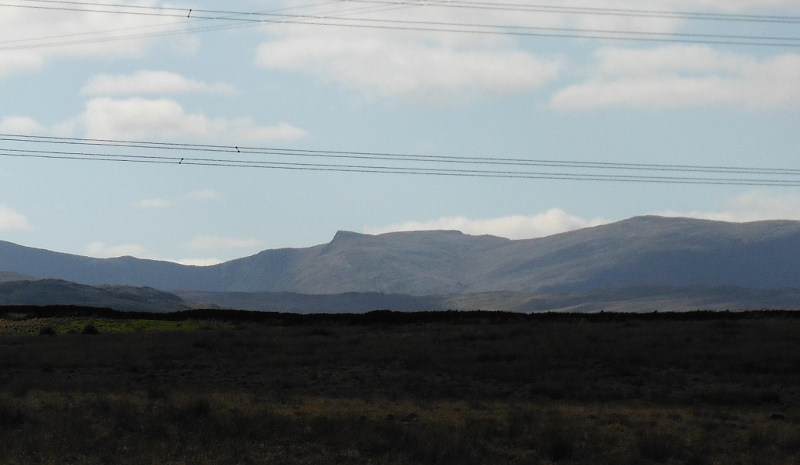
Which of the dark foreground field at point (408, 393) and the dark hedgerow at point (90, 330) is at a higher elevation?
the dark hedgerow at point (90, 330)

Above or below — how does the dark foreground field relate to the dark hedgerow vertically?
below

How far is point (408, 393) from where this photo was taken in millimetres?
29172

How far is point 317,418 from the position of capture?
2261 cm

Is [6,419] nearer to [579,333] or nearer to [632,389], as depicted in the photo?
[632,389]

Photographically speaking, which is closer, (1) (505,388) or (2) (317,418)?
(2) (317,418)

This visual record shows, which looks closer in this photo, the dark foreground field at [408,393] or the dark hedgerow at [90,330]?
the dark foreground field at [408,393]

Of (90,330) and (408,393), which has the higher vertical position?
(90,330)

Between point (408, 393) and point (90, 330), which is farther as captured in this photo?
point (90, 330)

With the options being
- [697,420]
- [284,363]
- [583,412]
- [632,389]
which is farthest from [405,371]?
[697,420]

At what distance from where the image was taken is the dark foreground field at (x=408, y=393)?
20078mm

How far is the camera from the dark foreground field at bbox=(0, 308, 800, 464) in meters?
20.1

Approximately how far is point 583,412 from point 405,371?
429 inches

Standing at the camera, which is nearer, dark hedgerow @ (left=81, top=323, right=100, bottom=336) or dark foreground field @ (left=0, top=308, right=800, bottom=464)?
dark foreground field @ (left=0, top=308, right=800, bottom=464)

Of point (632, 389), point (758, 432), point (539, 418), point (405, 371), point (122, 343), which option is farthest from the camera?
point (122, 343)
